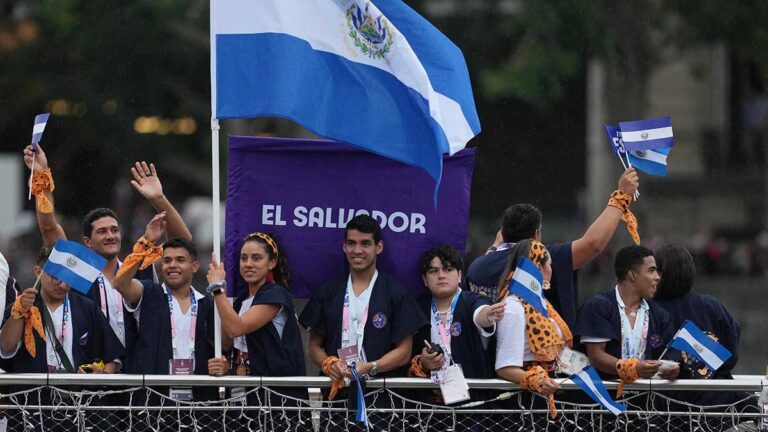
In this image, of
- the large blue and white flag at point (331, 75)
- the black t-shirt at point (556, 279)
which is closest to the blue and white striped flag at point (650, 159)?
the black t-shirt at point (556, 279)

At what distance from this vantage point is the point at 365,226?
7.40 meters

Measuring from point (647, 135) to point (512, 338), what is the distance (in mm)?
1460

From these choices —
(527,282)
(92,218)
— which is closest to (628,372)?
(527,282)

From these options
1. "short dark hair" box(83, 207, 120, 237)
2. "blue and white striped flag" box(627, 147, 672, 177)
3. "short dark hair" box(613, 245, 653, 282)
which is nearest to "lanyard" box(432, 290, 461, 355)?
"short dark hair" box(613, 245, 653, 282)

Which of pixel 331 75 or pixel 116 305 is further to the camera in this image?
pixel 116 305

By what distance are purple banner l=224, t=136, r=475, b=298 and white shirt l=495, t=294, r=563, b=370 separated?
0.70m

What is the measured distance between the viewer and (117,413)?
7012 millimetres

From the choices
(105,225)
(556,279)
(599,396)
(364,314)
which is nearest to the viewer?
(599,396)

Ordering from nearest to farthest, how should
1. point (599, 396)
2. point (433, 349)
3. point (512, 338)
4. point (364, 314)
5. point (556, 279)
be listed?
point (599, 396), point (433, 349), point (512, 338), point (364, 314), point (556, 279)

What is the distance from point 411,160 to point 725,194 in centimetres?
2056

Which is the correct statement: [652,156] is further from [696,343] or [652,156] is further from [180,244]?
[180,244]

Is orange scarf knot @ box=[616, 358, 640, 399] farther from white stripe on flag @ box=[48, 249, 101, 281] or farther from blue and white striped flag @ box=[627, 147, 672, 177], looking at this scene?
white stripe on flag @ box=[48, 249, 101, 281]

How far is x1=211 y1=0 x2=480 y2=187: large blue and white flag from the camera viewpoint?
24.3 feet

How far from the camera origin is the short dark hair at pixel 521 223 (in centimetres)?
755
